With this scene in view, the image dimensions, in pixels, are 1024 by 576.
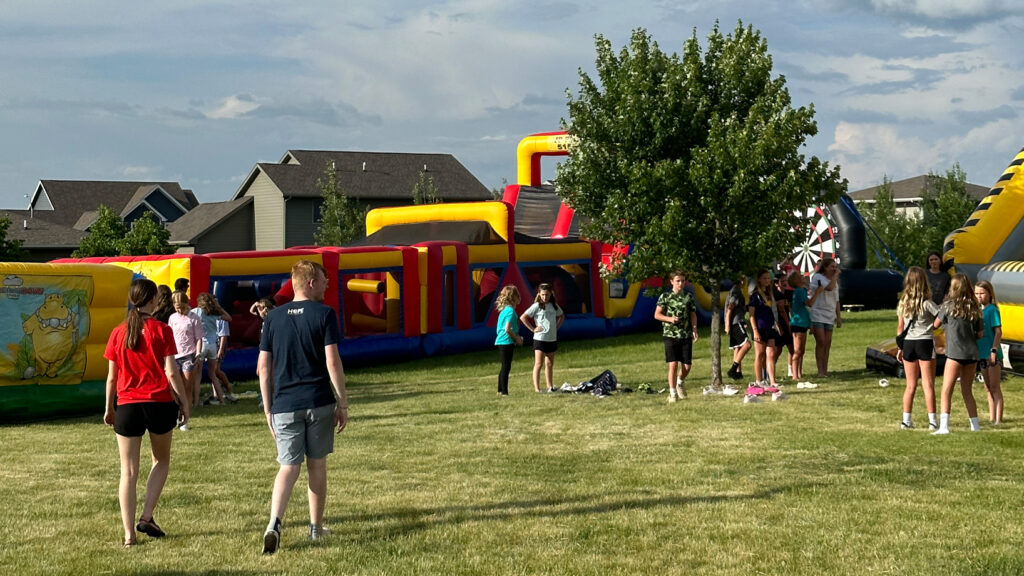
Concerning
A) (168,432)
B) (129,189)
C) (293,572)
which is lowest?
(293,572)

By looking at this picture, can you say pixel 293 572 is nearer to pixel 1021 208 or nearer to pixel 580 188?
pixel 580 188

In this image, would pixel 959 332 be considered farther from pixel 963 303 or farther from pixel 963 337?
pixel 963 303

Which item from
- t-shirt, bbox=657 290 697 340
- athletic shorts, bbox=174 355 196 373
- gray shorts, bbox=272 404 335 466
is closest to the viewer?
gray shorts, bbox=272 404 335 466

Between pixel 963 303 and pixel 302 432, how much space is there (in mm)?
6822

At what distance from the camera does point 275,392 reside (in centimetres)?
695

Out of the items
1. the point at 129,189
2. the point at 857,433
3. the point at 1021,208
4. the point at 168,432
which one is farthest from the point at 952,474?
the point at 129,189

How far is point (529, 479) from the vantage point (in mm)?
9156

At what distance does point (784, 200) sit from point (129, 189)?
62.3 meters

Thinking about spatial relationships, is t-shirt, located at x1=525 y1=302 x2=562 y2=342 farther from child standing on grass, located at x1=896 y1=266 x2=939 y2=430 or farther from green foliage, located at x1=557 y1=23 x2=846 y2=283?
child standing on grass, located at x1=896 y1=266 x2=939 y2=430

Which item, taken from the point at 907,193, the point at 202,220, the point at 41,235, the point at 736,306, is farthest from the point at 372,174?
the point at 736,306

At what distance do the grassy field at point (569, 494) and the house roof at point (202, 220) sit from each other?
1722 inches

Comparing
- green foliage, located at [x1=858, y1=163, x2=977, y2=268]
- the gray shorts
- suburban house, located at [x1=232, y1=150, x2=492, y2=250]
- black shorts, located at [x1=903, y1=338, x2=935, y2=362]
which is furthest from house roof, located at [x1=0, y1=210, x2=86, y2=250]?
the gray shorts

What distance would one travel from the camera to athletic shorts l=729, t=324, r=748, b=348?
15.9m

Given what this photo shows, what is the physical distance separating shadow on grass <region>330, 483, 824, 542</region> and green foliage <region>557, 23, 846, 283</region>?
22.9 ft
